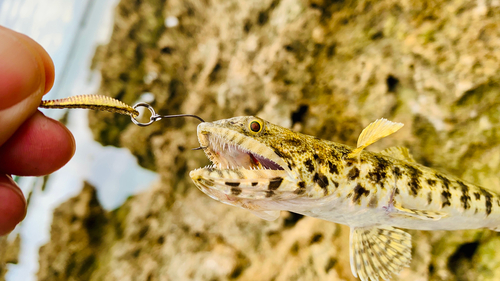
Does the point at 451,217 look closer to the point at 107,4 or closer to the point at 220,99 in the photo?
the point at 220,99

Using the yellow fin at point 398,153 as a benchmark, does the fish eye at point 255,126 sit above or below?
below

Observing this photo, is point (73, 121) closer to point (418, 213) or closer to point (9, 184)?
point (9, 184)

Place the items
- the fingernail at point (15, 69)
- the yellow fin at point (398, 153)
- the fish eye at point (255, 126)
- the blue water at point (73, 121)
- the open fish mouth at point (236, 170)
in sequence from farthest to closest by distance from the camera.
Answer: the blue water at point (73, 121) < the yellow fin at point (398, 153) < the fish eye at point (255, 126) < the open fish mouth at point (236, 170) < the fingernail at point (15, 69)

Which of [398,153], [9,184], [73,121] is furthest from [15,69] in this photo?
[73,121]

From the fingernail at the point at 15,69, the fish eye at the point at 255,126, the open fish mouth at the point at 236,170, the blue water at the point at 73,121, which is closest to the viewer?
A: the fingernail at the point at 15,69

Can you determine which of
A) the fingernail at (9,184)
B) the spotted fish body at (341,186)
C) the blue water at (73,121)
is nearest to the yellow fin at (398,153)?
the spotted fish body at (341,186)

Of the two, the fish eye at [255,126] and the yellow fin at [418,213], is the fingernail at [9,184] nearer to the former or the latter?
the fish eye at [255,126]

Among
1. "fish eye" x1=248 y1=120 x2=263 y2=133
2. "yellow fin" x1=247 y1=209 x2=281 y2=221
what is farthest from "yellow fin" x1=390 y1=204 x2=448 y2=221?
"fish eye" x1=248 y1=120 x2=263 y2=133

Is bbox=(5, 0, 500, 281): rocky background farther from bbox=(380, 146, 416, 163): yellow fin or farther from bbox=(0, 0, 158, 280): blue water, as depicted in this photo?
bbox=(380, 146, 416, 163): yellow fin

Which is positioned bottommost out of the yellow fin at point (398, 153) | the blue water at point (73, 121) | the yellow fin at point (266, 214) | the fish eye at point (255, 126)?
the blue water at point (73, 121)
